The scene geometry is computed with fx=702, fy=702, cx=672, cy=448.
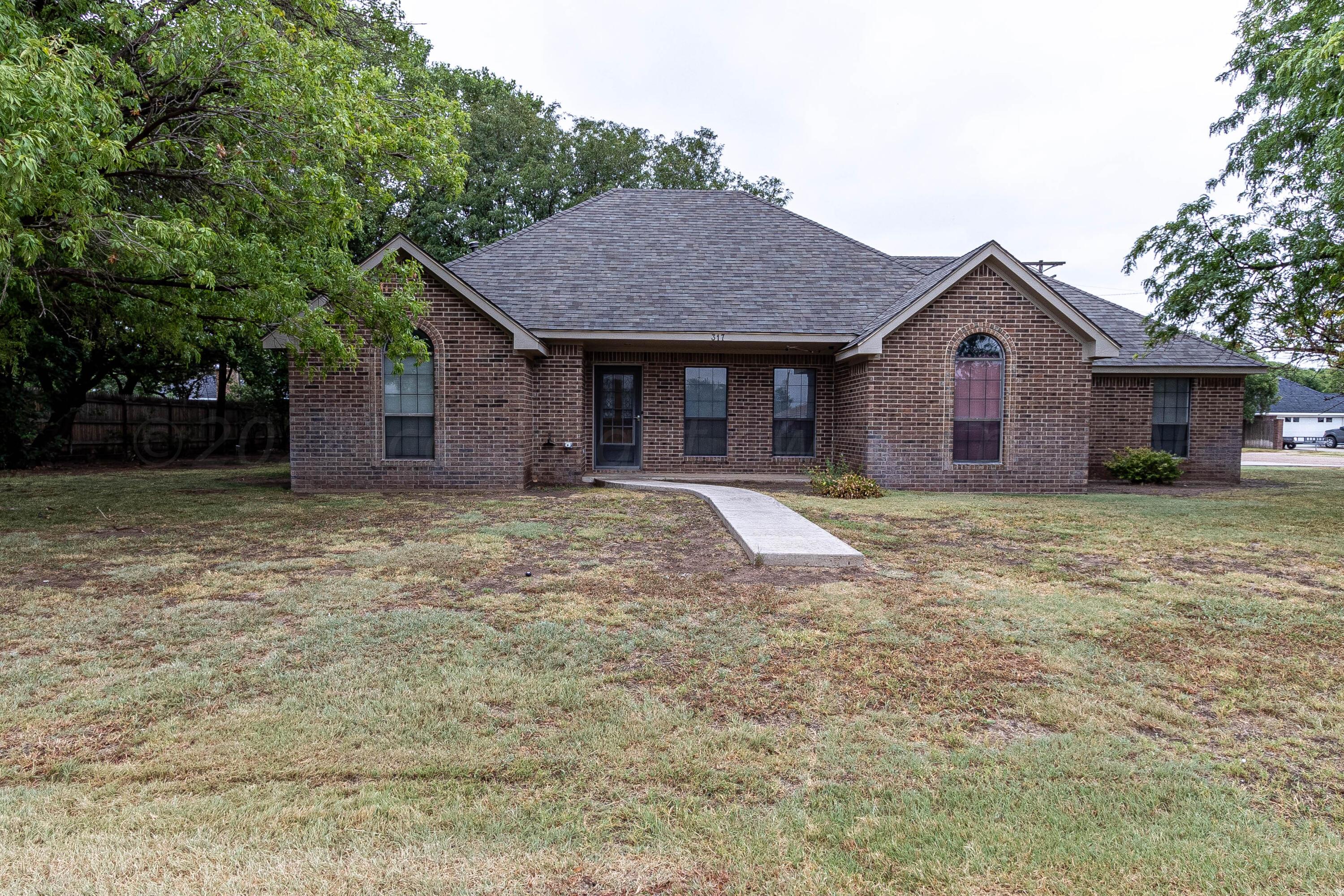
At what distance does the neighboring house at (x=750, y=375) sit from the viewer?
12.8 meters

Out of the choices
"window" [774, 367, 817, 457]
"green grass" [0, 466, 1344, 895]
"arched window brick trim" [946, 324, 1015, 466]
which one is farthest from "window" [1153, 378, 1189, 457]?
"green grass" [0, 466, 1344, 895]

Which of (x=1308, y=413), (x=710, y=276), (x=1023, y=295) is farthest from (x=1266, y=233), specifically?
(x=1308, y=413)

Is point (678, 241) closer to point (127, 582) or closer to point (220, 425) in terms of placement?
point (127, 582)

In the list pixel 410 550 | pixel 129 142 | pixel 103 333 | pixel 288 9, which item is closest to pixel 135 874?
pixel 410 550

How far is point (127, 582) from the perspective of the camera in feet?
19.1

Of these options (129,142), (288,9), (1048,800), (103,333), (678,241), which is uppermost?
(288,9)

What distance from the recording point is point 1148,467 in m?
15.2

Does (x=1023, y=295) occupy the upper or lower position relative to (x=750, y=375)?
upper

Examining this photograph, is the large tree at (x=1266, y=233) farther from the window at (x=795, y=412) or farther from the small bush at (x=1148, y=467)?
the window at (x=795, y=412)

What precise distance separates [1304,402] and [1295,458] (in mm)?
38240

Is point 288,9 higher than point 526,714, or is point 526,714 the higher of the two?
point 288,9

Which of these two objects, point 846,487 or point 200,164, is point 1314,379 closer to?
point 846,487

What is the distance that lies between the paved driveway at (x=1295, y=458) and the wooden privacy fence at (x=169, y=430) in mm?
33312

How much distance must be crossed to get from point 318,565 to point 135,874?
4.58m
